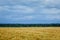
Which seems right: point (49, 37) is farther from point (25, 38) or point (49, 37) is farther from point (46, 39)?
point (25, 38)

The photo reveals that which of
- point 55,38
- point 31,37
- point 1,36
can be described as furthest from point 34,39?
point 1,36

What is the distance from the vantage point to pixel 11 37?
13172mm

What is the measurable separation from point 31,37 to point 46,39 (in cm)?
106

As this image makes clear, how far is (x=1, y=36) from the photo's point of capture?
13.5 metres

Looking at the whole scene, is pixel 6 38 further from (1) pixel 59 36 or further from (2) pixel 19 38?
(1) pixel 59 36

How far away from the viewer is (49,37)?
44.2 feet

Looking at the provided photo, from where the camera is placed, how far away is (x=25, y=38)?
13008 millimetres

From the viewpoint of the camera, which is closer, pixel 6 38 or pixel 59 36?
pixel 6 38

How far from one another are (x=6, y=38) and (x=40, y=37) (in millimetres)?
2365

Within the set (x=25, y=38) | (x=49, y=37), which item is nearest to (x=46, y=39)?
(x=49, y=37)

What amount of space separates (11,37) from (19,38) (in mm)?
598

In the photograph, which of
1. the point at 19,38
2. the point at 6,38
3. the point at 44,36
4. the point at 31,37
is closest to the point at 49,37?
the point at 44,36

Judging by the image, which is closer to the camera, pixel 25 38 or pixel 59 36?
pixel 25 38

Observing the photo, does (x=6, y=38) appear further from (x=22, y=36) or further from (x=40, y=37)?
(x=40, y=37)
